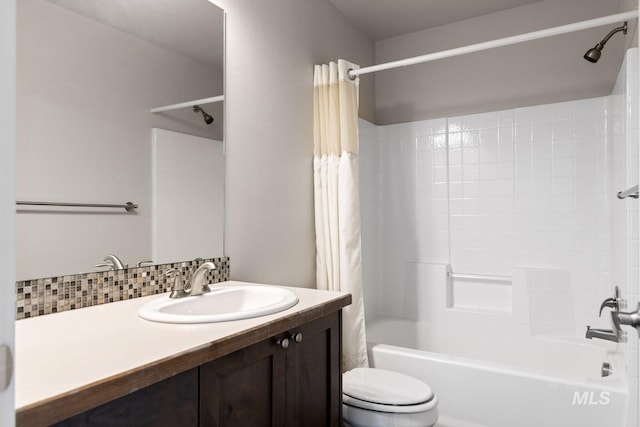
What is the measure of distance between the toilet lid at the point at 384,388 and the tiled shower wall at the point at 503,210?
1135 millimetres

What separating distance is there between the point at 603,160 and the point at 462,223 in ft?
3.00

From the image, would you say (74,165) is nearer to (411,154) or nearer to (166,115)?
(166,115)

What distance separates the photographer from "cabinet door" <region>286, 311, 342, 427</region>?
119cm

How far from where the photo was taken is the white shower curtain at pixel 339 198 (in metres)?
2.15

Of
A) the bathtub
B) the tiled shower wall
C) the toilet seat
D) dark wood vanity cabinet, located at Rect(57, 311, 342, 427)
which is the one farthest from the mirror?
the tiled shower wall

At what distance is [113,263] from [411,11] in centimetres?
248

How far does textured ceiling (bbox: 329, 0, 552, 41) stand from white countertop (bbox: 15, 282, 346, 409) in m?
2.24

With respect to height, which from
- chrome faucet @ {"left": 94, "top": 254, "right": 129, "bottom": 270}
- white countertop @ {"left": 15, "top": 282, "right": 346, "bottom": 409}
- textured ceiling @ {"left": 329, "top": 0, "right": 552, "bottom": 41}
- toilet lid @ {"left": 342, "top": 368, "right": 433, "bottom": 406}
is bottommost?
toilet lid @ {"left": 342, "top": 368, "right": 433, "bottom": 406}

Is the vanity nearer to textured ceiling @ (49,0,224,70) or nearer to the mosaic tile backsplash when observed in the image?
the mosaic tile backsplash

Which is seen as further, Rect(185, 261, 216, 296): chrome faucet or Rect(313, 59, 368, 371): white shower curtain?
Rect(313, 59, 368, 371): white shower curtain

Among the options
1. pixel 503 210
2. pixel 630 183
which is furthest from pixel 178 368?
pixel 503 210

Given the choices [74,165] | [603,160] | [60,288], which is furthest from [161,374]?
[603,160]

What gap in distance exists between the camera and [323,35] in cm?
250

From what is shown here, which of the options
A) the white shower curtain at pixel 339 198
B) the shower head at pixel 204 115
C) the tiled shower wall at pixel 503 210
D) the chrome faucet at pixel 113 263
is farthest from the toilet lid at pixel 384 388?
the shower head at pixel 204 115
